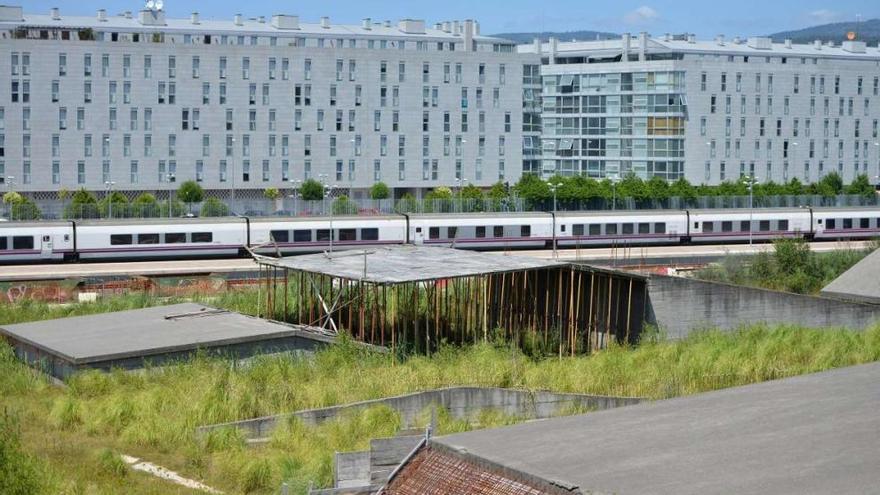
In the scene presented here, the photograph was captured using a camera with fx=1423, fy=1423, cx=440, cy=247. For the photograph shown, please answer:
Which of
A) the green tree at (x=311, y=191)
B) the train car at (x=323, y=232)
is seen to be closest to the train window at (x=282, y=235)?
the train car at (x=323, y=232)

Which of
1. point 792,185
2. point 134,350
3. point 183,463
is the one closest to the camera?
point 183,463

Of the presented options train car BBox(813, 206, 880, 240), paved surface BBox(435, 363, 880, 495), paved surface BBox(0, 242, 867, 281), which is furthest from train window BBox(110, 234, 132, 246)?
paved surface BBox(435, 363, 880, 495)

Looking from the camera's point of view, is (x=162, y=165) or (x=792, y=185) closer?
(x=162, y=165)

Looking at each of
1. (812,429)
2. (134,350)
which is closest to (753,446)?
(812,429)

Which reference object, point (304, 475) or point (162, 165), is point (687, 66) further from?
point (304, 475)

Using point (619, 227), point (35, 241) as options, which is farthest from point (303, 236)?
point (619, 227)

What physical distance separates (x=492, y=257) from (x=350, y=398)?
1088cm

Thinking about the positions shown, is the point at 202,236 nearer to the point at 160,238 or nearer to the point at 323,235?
the point at 160,238

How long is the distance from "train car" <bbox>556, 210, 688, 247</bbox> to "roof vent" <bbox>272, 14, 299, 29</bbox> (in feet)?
123

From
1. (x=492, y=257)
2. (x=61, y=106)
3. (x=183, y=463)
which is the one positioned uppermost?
(x=61, y=106)

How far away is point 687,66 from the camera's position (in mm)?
84188

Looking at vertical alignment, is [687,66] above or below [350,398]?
→ above

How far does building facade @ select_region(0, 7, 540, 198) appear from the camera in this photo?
242ft

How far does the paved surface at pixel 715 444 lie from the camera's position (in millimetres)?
17203
